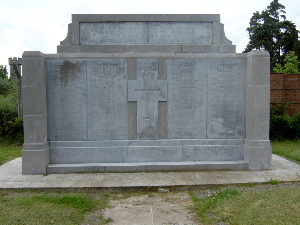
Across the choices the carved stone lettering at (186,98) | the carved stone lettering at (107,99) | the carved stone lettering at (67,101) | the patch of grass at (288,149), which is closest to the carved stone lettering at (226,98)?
the carved stone lettering at (186,98)

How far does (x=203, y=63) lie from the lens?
7434 mm

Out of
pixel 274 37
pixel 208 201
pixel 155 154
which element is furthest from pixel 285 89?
pixel 274 37

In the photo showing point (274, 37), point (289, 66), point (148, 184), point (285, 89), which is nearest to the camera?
point (148, 184)

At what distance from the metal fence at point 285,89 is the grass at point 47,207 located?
9.97 metres

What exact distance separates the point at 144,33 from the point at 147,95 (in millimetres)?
1544

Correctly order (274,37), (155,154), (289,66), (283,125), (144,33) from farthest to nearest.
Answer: (274,37), (289,66), (283,125), (144,33), (155,154)

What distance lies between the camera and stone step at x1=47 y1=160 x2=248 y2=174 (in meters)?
7.16

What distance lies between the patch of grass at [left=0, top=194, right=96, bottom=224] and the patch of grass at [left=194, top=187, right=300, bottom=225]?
1.97 metres

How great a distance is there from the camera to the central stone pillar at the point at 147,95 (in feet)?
24.2

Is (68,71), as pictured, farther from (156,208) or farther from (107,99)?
(156,208)

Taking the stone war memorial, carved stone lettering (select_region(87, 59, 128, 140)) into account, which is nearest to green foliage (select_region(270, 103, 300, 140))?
the stone war memorial

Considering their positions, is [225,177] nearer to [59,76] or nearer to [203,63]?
[203,63]

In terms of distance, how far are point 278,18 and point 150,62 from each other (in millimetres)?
32693

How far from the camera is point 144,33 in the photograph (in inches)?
298
